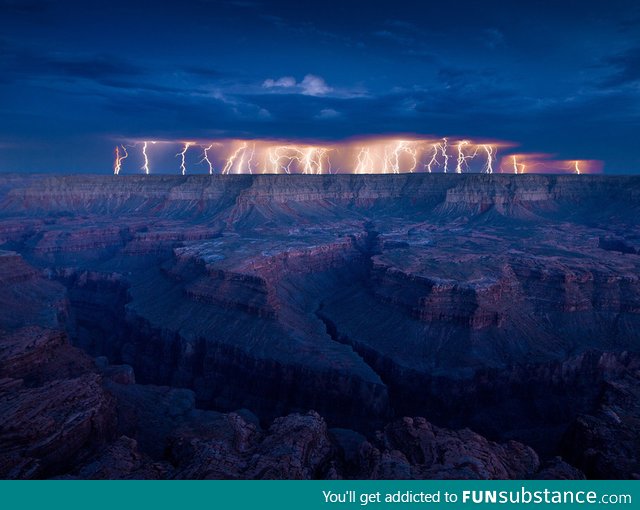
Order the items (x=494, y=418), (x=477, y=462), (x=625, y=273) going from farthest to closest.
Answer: (x=625, y=273), (x=494, y=418), (x=477, y=462)

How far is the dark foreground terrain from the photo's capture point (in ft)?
88.7

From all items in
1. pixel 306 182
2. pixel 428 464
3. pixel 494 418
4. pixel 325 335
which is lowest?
pixel 494 418

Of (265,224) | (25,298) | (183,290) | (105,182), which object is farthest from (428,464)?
(105,182)

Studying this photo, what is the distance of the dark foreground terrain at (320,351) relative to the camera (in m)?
27.0

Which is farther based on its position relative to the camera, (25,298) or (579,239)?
(579,239)

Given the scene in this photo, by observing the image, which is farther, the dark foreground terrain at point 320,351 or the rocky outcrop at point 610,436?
the dark foreground terrain at point 320,351

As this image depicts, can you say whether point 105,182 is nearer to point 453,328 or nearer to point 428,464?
point 453,328

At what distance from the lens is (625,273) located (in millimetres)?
68062

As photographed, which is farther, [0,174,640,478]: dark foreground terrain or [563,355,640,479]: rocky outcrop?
[0,174,640,478]: dark foreground terrain

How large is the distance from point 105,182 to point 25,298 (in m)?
116

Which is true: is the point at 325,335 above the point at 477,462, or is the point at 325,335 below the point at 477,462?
below

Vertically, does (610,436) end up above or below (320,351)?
above

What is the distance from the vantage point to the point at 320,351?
5459 cm

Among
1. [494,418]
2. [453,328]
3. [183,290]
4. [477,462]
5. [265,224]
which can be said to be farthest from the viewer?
[265,224]
